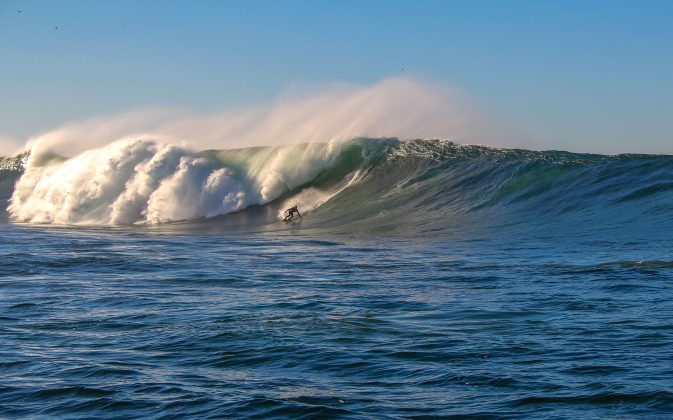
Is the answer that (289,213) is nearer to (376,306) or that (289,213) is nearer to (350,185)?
(350,185)

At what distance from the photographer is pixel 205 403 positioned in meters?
6.50

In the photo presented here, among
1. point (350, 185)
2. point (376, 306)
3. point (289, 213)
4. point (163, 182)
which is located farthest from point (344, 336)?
point (163, 182)

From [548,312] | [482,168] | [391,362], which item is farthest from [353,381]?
[482,168]

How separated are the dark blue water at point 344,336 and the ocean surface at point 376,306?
27 mm

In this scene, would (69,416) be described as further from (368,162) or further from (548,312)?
(368,162)

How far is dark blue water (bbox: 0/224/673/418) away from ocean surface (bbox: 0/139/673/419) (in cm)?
3

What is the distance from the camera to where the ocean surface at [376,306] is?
6.64 m

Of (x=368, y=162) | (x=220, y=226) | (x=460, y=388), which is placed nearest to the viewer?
(x=460, y=388)

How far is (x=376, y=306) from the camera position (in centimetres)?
1023

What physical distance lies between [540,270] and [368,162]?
56.7ft

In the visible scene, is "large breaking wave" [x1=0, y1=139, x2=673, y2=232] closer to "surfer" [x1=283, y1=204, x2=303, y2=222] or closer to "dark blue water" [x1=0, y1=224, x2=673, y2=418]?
"surfer" [x1=283, y1=204, x2=303, y2=222]

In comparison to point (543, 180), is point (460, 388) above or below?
below

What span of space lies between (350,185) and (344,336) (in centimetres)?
2015

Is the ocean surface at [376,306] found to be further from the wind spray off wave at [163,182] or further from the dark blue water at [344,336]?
the wind spray off wave at [163,182]
